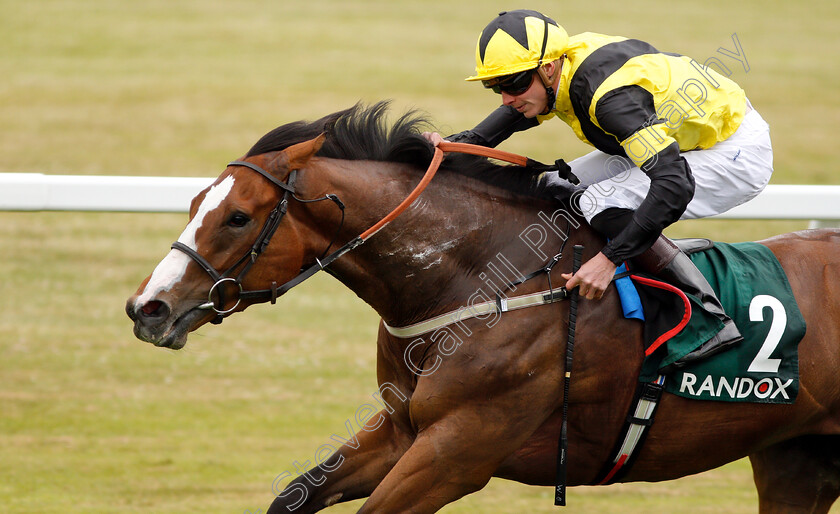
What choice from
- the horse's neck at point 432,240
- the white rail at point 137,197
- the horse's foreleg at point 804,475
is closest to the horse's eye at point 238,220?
the horse's neck at point 432,240

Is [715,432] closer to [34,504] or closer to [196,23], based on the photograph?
[34,504]

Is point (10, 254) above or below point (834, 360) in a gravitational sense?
below

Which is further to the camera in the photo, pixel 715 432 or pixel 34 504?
pixel 34 504

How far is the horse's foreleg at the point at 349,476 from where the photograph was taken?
3.53 meters

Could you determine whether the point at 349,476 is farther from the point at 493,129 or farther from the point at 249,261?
the point at 493,129

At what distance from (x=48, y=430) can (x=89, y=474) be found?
2.11 feet

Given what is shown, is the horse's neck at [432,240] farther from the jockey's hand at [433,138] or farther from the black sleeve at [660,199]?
the black sleeve at [660,199]

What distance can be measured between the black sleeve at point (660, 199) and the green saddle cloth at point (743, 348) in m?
0.34

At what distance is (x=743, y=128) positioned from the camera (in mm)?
3531

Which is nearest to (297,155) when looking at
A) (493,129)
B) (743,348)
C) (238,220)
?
(238,220)

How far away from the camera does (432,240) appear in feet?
10.7

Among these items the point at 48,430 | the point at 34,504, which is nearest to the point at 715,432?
the point at 34,504

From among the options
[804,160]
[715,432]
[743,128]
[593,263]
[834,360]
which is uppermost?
[743,128]

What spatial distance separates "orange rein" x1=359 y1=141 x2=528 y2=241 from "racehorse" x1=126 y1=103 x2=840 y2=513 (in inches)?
1.4
